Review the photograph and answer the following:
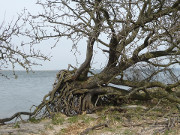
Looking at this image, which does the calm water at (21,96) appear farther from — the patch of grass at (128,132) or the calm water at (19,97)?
the patch of grass at (128,132)

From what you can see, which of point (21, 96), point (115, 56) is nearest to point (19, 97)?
point (21, 96)

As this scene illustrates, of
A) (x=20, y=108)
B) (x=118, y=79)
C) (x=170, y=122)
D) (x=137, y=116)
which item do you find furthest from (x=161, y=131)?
(x=20, y=108)

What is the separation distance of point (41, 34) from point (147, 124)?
4598mm

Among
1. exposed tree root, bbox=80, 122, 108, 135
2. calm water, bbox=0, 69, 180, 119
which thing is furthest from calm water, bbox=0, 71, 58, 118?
exposed tree root, bbox=80, 122, 108, 135

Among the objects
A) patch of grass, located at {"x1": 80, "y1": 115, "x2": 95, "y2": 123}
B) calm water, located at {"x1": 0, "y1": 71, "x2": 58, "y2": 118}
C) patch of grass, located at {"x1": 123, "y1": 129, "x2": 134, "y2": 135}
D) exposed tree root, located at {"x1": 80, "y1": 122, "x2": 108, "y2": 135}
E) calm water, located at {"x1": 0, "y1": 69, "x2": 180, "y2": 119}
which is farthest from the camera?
calm water, located at {"x1": 0, "y1": 71, "x2": 58, "y2": 118}

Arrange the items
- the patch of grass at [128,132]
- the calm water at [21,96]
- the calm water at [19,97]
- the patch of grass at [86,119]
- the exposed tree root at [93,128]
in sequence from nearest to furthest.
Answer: the patch of grass at [128,132], the exposed tree root at [93,128], the patch of grass at [86,119], the calm water at [21,96], the calm water at [19,97]

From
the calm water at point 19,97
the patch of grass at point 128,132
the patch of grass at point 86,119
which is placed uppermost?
the patch of grass at point 86,119

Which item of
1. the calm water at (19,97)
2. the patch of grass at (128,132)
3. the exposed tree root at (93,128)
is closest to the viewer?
the patch of grass at (128,132)

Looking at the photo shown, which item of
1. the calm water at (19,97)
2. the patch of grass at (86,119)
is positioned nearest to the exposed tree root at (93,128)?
the patch of grass at (86,119)

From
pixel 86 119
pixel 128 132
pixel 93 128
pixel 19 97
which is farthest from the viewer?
pixel 19 97

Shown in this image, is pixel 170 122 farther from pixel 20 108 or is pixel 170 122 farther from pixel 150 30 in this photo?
pixel 20 108

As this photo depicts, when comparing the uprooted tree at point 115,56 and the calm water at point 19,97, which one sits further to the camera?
the calm water at point 19,97

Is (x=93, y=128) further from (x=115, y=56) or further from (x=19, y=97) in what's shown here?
(x=19, y=97)

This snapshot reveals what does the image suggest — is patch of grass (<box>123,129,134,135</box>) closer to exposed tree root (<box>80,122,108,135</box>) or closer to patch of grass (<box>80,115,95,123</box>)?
exposed tree root (<box>80,122,108,135</box>)
